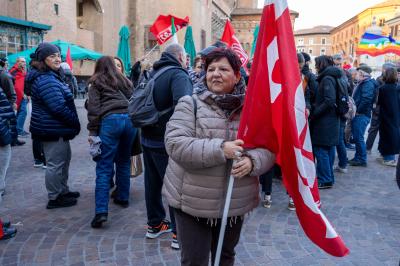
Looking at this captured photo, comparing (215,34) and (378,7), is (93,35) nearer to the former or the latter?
(215,34)

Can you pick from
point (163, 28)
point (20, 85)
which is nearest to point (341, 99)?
point (163, 28)

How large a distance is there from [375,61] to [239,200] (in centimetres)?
1833

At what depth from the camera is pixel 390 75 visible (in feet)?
24.1

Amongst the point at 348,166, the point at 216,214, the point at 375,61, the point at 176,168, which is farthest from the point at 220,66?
the point at 375,61

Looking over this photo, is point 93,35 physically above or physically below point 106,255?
above

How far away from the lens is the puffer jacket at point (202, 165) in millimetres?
2244

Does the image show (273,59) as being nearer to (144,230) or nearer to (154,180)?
(154,180)

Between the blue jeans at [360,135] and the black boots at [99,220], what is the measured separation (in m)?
5.47

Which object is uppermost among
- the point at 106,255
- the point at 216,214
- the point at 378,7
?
the point at 378,7

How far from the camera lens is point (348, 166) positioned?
7656 mm

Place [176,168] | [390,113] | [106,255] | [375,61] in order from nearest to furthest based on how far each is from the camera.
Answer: [176,168] < [106,255] < [390,113] < [375,61]

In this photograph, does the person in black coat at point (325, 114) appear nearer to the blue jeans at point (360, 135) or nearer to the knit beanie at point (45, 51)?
the blue jeans at point (360, 135)

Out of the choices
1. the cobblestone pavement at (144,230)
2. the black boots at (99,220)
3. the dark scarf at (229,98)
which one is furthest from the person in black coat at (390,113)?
the dark scarf at (229,98)

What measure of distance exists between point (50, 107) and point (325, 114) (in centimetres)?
392
